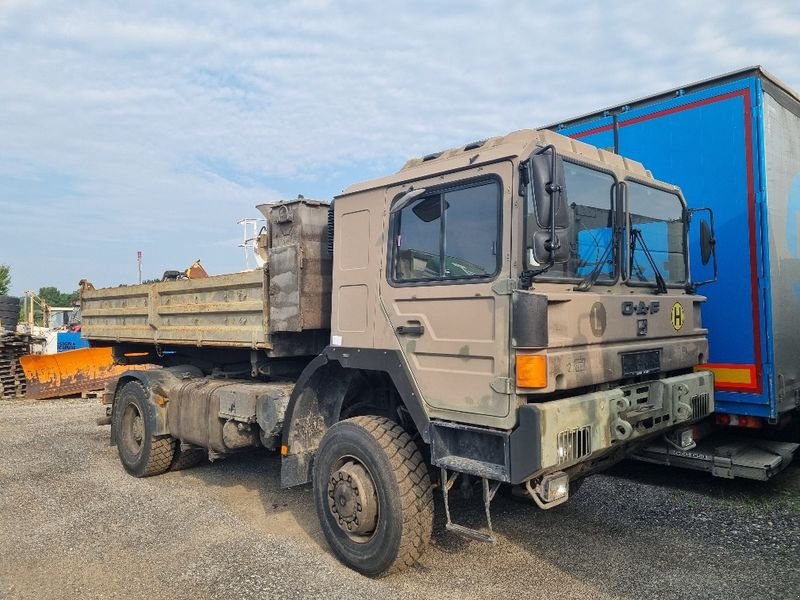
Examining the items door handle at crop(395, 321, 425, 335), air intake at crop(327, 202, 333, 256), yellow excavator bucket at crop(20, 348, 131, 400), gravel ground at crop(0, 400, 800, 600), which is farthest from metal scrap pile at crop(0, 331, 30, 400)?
door handle at crop(395, 321, 425, 335)

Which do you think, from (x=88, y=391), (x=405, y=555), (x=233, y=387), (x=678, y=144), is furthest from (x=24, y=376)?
(x=678, y=144)

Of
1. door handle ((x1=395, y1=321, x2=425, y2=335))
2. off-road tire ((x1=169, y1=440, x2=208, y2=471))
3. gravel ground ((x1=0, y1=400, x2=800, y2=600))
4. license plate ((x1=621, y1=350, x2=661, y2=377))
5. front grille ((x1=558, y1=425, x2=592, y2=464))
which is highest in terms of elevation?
door handle ((x1=395, y1=321, x2=425, y2=335))

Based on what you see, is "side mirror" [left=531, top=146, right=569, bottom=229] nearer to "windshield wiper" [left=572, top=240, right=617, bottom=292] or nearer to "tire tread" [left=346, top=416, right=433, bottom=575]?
"windshield wiper" [left=572, top=240, right=617, bottom=292]

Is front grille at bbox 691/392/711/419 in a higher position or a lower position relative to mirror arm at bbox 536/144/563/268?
lower

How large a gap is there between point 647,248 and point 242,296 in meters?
3.40

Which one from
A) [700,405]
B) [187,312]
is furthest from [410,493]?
[187,312]

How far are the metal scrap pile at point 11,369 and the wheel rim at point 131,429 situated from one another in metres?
8.72

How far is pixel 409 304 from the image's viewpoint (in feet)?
13.7

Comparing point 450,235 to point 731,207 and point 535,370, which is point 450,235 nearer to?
point 535,370

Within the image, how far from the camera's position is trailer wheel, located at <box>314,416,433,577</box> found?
13.2ft

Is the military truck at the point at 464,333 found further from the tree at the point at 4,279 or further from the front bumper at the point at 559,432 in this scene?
the tree at the point at 4,279

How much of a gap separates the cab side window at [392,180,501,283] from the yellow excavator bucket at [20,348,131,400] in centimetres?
1109

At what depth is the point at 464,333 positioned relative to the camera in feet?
12.5

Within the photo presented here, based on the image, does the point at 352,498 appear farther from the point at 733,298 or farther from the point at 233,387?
the point at 733,298
